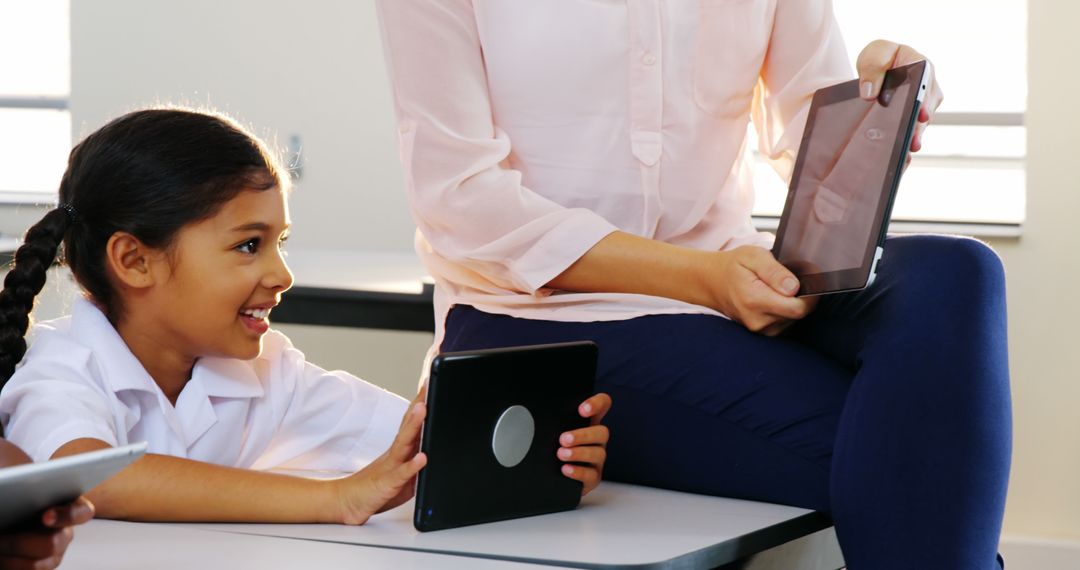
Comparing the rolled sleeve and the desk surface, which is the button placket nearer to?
the rolled sleeve

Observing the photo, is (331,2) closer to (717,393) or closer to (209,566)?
(717,393)

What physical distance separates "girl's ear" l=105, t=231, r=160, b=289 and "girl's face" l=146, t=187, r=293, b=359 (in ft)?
0.04

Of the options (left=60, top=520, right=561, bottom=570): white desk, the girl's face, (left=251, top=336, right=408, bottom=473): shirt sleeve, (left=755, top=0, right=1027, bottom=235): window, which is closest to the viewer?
(left=60, top=520, right=561, bottom=570): white desk

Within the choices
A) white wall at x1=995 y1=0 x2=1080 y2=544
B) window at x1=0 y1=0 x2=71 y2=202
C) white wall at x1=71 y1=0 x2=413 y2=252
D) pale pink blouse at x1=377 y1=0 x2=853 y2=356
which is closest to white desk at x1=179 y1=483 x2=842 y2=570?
pale pink blouse at x1=377 y1=0 x2=853 y2=356

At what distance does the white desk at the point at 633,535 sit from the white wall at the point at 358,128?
150 centimetres

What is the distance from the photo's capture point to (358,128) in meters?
2.91

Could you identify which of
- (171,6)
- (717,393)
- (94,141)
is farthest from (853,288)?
(171,6)

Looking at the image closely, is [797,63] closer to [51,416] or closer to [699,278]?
[699,278]

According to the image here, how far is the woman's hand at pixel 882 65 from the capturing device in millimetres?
1145

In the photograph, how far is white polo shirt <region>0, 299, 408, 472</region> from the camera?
3.54 ft

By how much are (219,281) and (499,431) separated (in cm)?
35

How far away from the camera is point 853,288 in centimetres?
106

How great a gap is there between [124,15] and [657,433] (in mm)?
2329

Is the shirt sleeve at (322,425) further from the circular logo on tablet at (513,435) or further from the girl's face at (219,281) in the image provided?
the circular logo on tablet at (513,435)
